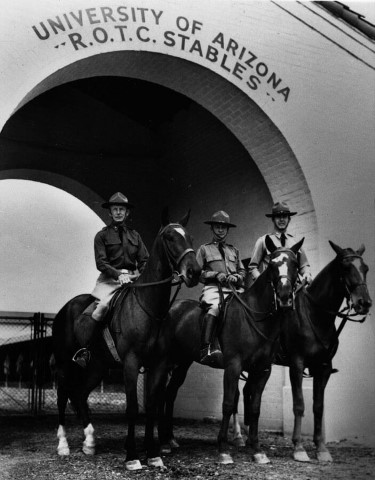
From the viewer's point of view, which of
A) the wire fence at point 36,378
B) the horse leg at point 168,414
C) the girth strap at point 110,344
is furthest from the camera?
the wire fence at point 36,378

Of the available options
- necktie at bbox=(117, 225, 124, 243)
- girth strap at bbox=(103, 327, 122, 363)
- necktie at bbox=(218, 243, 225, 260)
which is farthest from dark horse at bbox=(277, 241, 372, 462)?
necktie at bbox=(117, 225, 124, 243)

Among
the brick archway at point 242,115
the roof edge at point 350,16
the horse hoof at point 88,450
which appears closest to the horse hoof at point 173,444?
the horse hoof at point 88,450

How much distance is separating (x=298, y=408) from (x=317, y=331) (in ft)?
2.96

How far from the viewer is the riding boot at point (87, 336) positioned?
6789 millimetres

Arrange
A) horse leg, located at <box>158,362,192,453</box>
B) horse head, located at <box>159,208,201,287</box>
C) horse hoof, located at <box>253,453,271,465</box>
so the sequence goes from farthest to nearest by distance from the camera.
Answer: horse leg, located at <box>158,362,192,453</box>, horse hoof, located at <box>253,453,271,465</box>, horse head, located at <box>159,208,201,287</box>

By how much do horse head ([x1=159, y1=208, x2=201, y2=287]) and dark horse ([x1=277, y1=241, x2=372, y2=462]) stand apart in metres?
1.90

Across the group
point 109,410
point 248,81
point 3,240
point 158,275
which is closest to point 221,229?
point 158,275

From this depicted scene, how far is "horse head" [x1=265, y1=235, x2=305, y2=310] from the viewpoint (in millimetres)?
6078

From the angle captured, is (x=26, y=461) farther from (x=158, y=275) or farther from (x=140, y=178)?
(x=140, y=178)

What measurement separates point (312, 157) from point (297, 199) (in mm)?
632

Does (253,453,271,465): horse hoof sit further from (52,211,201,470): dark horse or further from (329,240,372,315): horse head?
(329,240,372,315): horse head

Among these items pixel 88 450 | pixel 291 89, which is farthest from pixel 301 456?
pixel 291 89

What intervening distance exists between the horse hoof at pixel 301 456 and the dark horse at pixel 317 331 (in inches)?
0.5

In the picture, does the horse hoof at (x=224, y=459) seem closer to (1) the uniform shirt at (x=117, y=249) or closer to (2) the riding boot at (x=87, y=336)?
(2) the riding boot at (x=87, y=336)
